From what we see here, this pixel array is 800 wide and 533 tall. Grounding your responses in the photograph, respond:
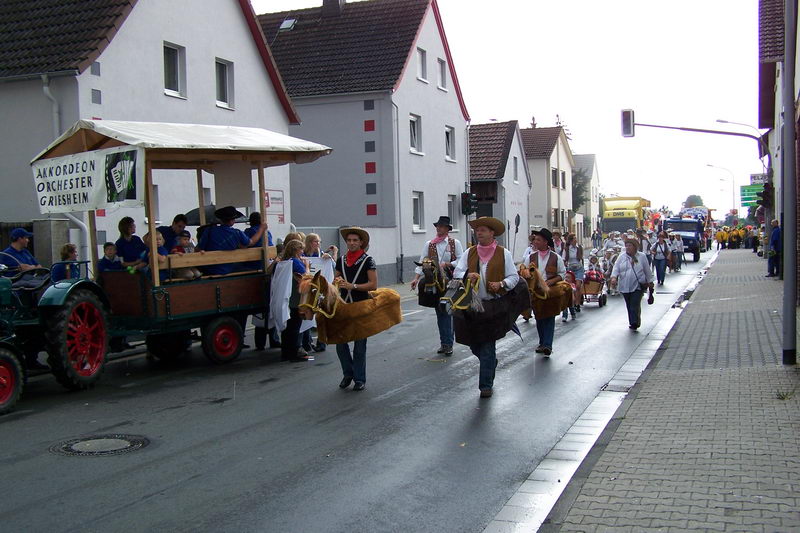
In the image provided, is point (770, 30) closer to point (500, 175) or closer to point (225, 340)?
point (500, 175)

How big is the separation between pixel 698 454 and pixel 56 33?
1478 centimetres

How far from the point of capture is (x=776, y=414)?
23.7ft

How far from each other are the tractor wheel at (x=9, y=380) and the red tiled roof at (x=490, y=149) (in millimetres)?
32588

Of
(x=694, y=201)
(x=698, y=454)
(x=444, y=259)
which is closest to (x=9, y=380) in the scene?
(x=444, y=259)

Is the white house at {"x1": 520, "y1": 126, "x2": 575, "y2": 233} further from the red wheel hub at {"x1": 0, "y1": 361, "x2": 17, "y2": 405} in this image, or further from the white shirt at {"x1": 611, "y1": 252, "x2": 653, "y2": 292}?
the red wheel hub at {"x1": 0, "y1": 361, "x2": 17, "y2": 405}

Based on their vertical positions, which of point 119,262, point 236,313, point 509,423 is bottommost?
point 509,423

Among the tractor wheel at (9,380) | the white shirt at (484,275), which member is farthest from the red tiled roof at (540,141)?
the tractor wheel at (9,380)

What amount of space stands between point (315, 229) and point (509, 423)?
15.6m

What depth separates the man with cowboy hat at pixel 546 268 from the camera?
1159 cm

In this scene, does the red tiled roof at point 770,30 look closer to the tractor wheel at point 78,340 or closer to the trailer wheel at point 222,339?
the trailer wheel at point 222,339

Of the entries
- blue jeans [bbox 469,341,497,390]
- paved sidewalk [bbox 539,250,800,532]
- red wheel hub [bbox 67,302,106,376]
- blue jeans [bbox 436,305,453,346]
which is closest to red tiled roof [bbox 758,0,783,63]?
paved sidewalk [bbox 539,250,800,532]

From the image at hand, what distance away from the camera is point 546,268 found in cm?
1205

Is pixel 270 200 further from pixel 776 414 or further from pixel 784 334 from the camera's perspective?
pixel 776 414

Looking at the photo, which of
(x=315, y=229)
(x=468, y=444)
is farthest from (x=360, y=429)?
(x=315, y=229)
